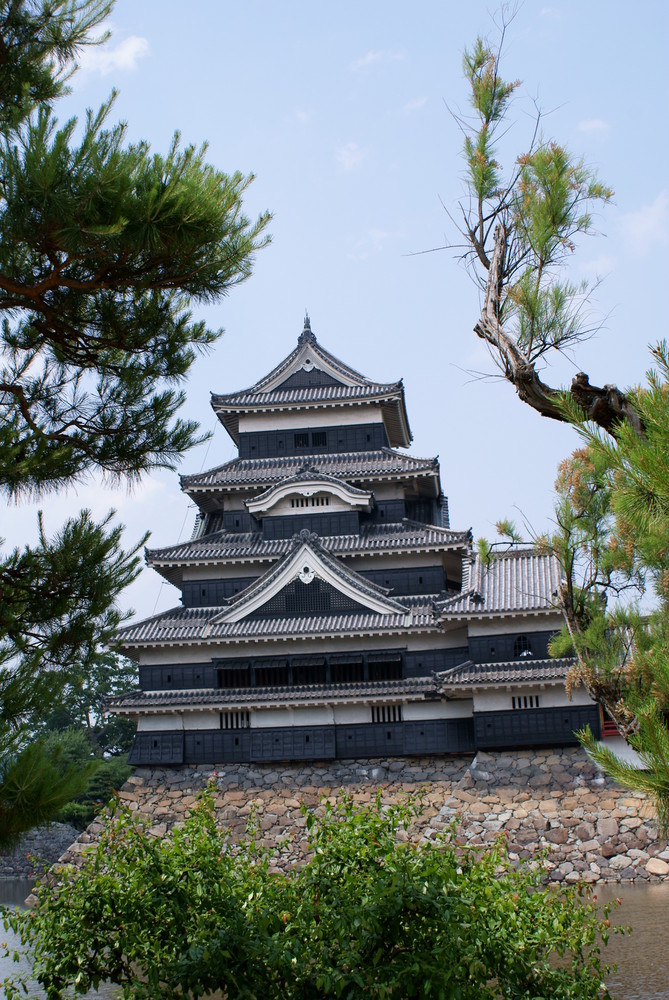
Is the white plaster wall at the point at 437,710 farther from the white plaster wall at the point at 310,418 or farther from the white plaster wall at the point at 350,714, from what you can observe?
the white plaster wall at the point at 310,418

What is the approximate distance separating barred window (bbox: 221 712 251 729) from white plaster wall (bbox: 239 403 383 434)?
29.3ft

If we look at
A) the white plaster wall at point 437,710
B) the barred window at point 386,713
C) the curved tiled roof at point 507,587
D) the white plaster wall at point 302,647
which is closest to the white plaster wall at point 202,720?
the white plaster wall at point 302,647

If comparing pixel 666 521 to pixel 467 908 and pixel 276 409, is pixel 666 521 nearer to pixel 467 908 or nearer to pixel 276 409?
pixel 467 908

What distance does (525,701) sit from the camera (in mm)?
22203

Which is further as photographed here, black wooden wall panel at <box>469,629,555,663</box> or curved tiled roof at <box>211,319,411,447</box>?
curved tiled roof at <box>211,319,411,447</box>

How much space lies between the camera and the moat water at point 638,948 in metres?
10.5

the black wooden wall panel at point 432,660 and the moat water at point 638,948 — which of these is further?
the black wooden wall panel at point 432,660

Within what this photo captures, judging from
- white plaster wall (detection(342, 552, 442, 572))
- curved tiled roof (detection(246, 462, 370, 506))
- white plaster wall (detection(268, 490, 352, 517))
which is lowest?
white plaster wall (detection(342, 552, 442, 572))

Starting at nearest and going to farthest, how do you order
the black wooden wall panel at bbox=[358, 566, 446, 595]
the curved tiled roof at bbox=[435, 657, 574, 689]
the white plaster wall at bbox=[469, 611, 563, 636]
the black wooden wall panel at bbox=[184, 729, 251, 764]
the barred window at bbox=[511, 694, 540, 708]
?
the curved tiled roof at bbox=[435, 657, 574, 689]
the barred window at bbox=[511, 694, 540, 708]
the white plaster wall at bbox=[469, 611, 563, 636]
the black wooden wall panel at bbox=[184, 729, 251, 764]
the black wooden wall panel at bbox=[358, 566, 446, 595]

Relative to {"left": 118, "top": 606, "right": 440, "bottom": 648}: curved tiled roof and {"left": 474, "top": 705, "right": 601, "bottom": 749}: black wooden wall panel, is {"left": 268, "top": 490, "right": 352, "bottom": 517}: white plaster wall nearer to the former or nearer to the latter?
{"left": 118, "top": 606, "right": 440, "bottom": 648}: curved tiled roof

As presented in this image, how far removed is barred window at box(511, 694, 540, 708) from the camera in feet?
72.7

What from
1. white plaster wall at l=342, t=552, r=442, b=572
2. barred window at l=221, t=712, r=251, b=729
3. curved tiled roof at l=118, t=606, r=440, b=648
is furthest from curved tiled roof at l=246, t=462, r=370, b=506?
barred window at l=221, t=712, r=251, b=729

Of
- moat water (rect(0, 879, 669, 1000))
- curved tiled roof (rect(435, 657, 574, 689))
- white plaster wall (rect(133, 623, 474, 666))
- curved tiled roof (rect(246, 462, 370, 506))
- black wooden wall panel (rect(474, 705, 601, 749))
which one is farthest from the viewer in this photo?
curved tiled roof (rect(246, 462, 370, 506))

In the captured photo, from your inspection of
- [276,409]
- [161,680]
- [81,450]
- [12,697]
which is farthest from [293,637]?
[12,697]
